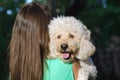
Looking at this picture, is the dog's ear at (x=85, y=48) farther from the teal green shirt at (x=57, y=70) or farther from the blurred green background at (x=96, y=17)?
the blurred green background at (x=96, y=17)

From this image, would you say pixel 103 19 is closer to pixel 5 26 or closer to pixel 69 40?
pixel 5 26

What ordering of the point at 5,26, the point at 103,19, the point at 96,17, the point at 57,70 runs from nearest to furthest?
the point at 57,70
the point at 5,26
the point at 96,17
the point at 103,19

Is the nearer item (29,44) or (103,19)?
(29,44)

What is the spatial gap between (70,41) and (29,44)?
333mm

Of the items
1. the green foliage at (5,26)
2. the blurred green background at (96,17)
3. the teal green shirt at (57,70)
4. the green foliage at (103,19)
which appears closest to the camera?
the teal green shirt at (57,70)

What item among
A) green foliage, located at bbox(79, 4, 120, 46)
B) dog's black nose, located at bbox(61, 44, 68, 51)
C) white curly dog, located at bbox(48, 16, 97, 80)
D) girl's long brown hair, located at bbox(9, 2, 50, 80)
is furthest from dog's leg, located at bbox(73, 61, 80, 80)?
green foliage, located at bbox(79, 4, 120, 46)

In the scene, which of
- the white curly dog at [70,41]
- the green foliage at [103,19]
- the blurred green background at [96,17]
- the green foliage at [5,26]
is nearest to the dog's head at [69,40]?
the white curly dog at [70,41]

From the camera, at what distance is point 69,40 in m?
3.94

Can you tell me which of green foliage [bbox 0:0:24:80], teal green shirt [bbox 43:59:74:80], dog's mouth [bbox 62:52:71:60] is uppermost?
green foliage [bbox 0:0:24:80]

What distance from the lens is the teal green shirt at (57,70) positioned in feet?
12.6

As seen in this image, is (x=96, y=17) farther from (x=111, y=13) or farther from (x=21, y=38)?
(x=21, y=38)

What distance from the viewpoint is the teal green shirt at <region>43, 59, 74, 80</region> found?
384 cm

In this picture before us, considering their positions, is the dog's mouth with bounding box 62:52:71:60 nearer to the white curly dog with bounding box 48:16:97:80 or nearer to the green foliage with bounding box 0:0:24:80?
the white curly dog with bounding box 48:16:97:80

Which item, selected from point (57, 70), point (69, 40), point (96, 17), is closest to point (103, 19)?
point (96, 17)
